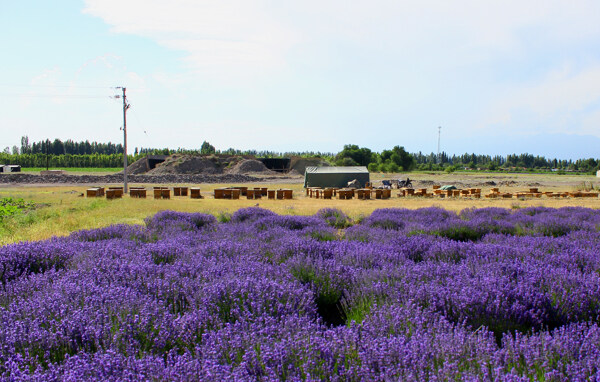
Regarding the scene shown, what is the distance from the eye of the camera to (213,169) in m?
66.7

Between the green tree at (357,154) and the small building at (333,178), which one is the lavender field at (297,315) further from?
the green tree at (357,154)

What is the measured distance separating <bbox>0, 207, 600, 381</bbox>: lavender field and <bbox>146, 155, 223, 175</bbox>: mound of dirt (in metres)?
59.7

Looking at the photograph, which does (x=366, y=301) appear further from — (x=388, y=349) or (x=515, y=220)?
(x=515, y=220)

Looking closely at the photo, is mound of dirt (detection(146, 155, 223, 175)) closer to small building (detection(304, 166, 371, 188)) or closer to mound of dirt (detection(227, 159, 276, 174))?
mound of dirt (detection(227, 159, 276, 174))

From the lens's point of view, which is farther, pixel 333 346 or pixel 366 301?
pixel 366 301

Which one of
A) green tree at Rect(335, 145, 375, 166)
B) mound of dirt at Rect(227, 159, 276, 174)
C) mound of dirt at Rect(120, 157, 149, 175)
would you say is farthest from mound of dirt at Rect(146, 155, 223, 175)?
green tree at Rect(335, 145, 375, 166)

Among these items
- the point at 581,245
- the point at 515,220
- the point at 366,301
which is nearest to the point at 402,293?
the point at 366,301

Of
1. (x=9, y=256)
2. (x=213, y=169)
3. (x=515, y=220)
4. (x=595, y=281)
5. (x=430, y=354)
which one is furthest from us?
(x=213, y=169)

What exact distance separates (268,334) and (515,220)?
9342 millimetres

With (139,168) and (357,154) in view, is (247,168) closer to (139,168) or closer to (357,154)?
(139,168)

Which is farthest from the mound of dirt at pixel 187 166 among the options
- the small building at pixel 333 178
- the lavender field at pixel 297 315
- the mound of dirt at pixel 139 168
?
the lavender field at pixel 297 315

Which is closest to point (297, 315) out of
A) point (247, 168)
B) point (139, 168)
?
point (247, 168)

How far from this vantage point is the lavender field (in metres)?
2.31

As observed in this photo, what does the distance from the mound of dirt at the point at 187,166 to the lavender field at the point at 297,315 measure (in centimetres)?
5968
